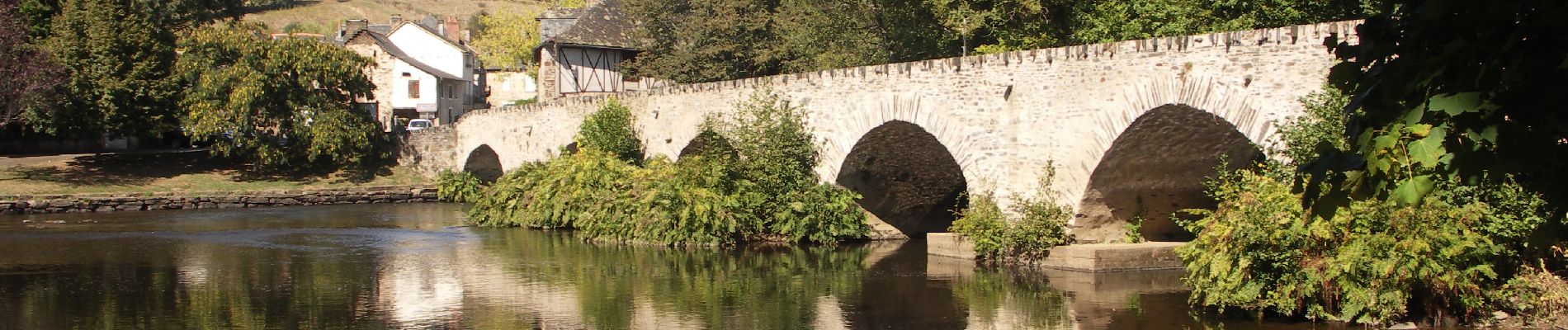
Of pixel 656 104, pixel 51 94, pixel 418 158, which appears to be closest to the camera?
pixel 656 104

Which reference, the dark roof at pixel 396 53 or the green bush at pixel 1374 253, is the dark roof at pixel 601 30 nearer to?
the dark roof at pixel 396 53

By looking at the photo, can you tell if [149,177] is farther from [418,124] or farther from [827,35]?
[827,35]

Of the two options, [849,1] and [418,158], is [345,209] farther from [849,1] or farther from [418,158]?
[849,1]

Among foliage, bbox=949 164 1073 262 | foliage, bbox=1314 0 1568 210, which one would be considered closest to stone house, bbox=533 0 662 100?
foliage, bbox=949 164 1073 262

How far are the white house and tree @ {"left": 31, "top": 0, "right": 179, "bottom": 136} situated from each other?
15.7 m

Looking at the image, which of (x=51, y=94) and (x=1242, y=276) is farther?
(x=51, y=94)

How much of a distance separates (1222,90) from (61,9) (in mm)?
37624

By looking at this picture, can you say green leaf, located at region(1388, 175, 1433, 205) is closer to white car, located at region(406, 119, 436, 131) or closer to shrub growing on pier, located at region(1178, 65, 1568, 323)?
shrub growing on pier, located at region(1178, 65, 1568, 323)

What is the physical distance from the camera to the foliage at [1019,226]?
1891 cm

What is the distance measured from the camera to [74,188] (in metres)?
39.8

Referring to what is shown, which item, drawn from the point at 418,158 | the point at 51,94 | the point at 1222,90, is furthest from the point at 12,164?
the point at 1222,90

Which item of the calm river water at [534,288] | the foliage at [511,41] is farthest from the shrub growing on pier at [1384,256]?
the foliage at [511,41]

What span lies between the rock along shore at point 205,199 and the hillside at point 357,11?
60.3 meters

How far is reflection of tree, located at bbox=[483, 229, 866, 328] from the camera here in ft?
52.5
